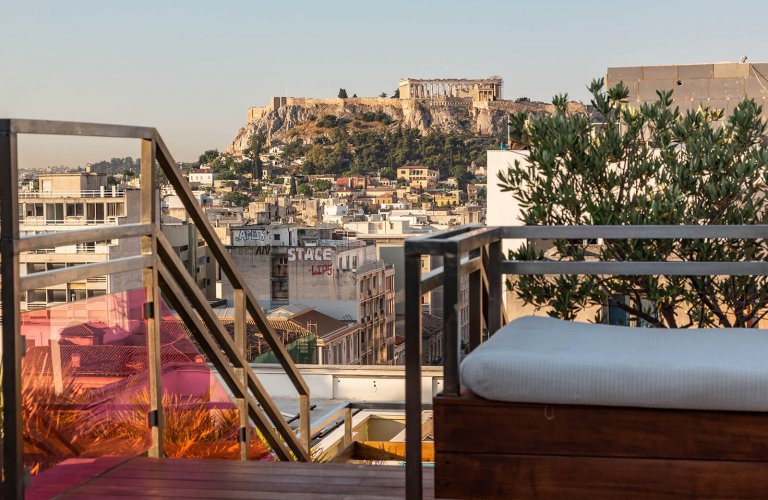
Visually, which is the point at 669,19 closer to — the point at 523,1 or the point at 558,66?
the point at 558,66

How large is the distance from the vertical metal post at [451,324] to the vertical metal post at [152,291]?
3.21 feet

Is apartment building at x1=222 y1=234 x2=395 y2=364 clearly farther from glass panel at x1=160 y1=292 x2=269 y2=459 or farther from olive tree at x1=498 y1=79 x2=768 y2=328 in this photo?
glass panel at x1=160 y1=292 x2=269 y2=459

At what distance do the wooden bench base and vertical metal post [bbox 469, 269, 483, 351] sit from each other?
0.38m

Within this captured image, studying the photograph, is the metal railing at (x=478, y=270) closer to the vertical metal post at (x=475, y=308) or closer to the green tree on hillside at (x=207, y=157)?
the vertical metal post at (x=475, y=308)

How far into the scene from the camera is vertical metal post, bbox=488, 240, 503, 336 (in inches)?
86.7

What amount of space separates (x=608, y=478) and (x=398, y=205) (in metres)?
53.8

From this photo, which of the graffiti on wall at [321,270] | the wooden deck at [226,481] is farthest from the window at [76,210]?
the graffiti on wall at [321,270]

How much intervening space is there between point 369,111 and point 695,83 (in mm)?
65102

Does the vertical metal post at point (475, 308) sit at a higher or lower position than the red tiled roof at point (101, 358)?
higher

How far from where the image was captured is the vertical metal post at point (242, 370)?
2.82 metres

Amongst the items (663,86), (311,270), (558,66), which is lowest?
(311,270)

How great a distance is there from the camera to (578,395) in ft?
5.23

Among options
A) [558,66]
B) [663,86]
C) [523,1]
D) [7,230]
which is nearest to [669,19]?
[558,66]

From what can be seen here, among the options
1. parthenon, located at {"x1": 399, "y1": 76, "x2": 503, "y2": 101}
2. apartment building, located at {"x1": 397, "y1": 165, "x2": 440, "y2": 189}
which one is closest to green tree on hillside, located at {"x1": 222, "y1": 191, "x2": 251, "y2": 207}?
apartment building, located at {"x1": 397, "y1": 165, "x2": 440, "y2": 189}
